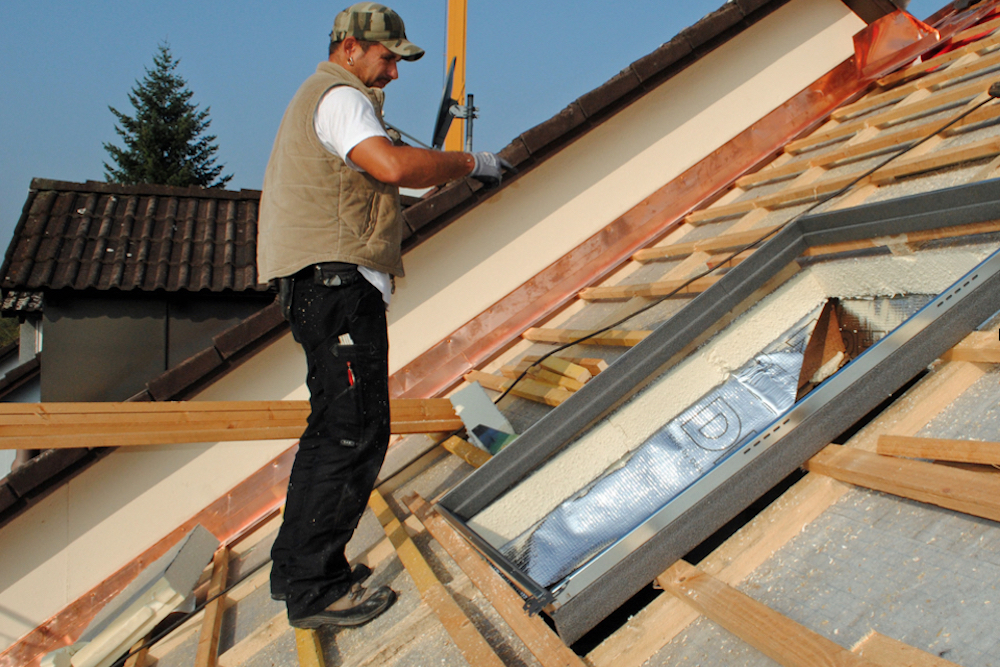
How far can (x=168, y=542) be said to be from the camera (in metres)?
3.46

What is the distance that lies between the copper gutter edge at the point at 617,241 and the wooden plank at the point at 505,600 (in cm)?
156

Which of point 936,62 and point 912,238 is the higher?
point 936,62

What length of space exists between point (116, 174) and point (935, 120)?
1203 inches

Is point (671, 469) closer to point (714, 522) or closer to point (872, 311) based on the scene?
point (714, 522)

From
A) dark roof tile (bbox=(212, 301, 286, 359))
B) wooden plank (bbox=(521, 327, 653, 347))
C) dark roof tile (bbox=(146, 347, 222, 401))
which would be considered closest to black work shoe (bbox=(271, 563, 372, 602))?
wooden plank (bbox=(521, 327, 653, 347))

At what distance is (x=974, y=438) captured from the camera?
138cm

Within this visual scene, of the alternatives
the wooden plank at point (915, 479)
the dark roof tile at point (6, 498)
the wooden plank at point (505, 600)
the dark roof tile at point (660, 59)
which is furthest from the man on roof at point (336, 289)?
the dark roof tile at point (660, 59)

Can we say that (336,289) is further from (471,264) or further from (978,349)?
(471,264)

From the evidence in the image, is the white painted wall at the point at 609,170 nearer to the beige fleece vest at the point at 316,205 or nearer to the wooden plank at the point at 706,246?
the wooden plank at the point at 706,246

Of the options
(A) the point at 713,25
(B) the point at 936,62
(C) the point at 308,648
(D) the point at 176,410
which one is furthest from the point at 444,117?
(C) the point at 308,648

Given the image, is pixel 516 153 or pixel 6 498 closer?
pixel 6 498

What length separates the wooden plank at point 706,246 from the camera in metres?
2.95

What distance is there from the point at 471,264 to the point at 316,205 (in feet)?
6.92

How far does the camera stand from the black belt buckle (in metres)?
2.02
